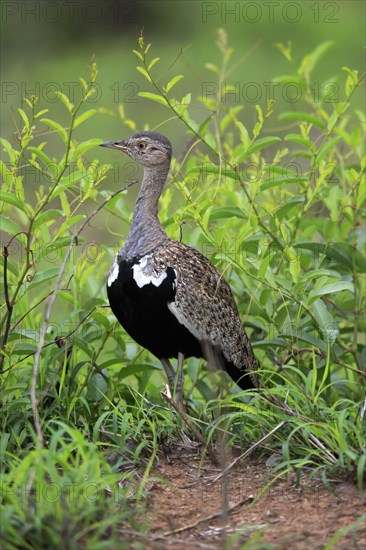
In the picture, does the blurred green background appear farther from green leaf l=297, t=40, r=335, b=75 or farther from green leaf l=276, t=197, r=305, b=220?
green leaf l=276, t=197, r=305, b=220

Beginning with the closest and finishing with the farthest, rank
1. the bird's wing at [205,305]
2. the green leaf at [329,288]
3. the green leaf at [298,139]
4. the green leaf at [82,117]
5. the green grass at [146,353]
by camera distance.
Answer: the green grass at [146,353] → the green leaf at [82,117] → the green leaf at [329,288] → the bird's wing at [205,305] → the green leaf at [298,139]

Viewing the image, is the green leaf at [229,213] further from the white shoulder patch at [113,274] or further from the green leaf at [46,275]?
the green leaf at [46,275]

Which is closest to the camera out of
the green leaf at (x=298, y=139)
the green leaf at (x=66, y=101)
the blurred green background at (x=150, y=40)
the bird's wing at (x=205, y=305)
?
the green leaf at (x=66, y=101)

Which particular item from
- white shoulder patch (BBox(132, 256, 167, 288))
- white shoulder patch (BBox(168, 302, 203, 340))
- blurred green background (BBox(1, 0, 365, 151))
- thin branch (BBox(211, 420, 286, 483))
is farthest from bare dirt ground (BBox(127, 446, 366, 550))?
blurred green background (BBox(1, 0, 365, 151))

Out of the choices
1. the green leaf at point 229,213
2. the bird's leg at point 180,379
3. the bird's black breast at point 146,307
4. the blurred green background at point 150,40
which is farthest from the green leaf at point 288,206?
the blurred green background at point 150,40

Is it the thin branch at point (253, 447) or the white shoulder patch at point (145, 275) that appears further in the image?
the white shoulder patch at point (145, 275)

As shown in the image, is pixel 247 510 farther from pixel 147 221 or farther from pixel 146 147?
pixel 146 147

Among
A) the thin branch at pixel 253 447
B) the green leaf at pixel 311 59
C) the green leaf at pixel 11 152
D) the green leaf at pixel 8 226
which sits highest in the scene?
the green leaf at pixel 311 59

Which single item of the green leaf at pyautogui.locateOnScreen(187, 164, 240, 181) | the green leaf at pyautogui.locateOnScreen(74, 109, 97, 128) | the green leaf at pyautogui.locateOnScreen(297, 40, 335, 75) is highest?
the green leaf at pyautogui.locateOnScreen(297, 40, 335, 75)

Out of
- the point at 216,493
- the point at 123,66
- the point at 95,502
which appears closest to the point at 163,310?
the point at 216,493

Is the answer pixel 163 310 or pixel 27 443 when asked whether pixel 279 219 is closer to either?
pixel 163 310

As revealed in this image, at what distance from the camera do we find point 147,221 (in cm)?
489

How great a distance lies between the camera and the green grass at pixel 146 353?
3.64m

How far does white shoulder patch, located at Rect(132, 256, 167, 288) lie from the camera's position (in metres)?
4.64
